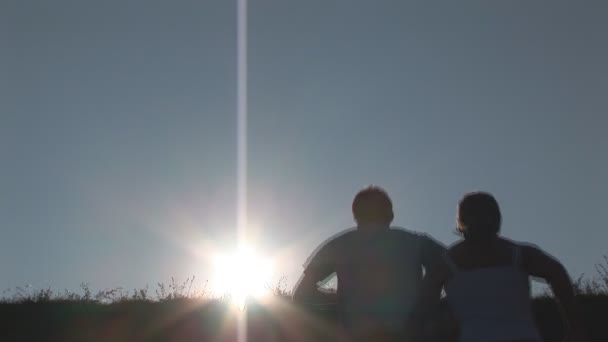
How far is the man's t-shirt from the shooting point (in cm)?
559

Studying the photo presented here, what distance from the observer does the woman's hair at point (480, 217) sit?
5.09 metres

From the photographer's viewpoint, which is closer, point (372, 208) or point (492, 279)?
point (492, 279)

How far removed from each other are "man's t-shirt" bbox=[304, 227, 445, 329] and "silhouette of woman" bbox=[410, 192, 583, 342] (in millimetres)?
450

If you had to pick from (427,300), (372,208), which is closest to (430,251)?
(427,300)

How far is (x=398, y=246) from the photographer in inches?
226

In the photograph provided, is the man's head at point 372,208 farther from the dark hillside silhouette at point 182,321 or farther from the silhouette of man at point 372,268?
the dark hillside silhouette at point 182,321

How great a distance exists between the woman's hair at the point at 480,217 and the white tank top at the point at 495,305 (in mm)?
208

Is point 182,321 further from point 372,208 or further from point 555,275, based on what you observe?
point 555,275

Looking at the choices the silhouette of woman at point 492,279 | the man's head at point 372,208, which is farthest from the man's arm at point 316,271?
the silhouette of woman at point 492,279

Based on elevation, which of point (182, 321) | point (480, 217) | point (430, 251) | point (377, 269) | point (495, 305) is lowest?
point (182, 321)

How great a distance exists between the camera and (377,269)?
5680 mm

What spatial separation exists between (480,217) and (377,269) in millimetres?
943

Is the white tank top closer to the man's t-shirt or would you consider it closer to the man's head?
the man's t-shirt

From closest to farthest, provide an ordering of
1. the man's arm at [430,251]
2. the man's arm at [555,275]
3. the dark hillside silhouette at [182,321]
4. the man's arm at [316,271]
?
the man's arm at [555,275]
the man's arm at [430,251]
the man's arm at [316,271]
the dark hillside silhouette at [182,321]
